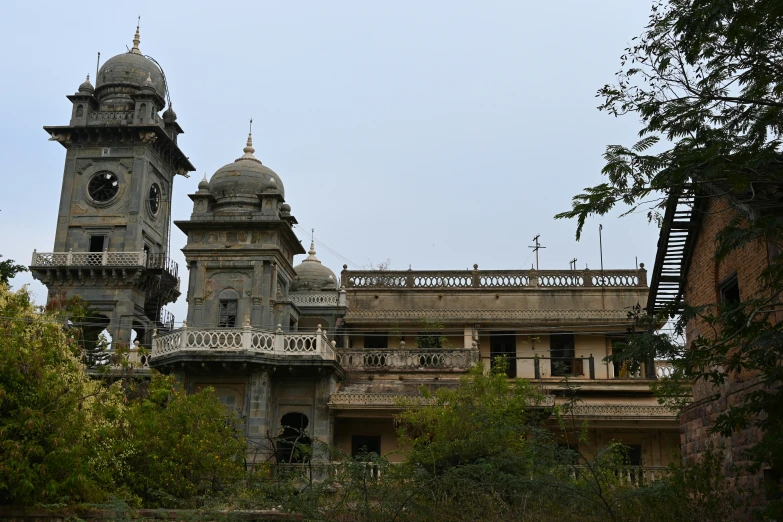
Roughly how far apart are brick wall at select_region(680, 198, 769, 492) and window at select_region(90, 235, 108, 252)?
25591mm

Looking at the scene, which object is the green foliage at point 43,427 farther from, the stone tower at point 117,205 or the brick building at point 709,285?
the stone tower at point 117,205

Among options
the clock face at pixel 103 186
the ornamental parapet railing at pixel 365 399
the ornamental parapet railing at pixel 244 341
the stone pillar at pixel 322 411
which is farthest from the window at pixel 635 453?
the clock face at pixel 103 186

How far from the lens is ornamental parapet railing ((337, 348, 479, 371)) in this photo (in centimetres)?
2822

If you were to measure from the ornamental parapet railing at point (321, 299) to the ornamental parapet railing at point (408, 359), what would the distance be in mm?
3723

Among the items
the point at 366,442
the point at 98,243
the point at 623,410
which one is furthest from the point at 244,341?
the point at 98,243

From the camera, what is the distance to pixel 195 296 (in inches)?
1131

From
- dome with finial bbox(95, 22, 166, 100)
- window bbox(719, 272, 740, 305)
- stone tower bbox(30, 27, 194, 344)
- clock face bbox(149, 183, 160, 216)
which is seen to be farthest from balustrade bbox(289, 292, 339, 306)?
window bbox(719, 272, 740, 305)

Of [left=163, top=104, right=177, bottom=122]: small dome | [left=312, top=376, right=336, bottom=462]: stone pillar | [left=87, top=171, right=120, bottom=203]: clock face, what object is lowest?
[left=312, top=376, right=336, bottom=462]: stone pillar

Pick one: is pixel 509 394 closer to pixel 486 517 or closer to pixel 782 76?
pixel 486 517

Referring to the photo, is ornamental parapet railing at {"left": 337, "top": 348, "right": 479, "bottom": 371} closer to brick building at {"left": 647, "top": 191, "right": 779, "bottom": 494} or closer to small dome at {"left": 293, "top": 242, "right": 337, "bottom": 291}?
small dome at {"left": 293, "top": 242, "right": 337, "bottom": 291}

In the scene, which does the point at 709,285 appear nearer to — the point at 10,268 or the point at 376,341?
the point at 376,341

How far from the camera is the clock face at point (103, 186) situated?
123 ft

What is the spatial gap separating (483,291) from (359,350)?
→ 6.13 meters

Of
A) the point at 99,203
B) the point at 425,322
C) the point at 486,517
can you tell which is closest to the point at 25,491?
the point at 486,517
